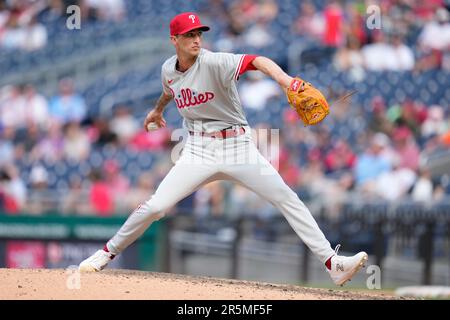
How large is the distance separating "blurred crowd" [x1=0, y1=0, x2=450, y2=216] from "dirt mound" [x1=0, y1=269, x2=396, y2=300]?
494cm

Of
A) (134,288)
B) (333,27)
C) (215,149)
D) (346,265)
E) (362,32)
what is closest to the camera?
(134,288)

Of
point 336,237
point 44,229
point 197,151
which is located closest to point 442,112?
point 336,237

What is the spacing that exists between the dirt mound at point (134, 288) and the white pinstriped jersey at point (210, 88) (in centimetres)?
105

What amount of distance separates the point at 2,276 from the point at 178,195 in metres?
1.33

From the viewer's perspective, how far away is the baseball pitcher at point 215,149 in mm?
6266

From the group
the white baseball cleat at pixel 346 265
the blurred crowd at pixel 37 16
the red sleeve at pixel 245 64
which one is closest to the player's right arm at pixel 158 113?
the red sleeve at pixel 245 64

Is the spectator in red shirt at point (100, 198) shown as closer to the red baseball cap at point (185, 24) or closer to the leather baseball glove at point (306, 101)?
the red baseball cap at point (185, 24)

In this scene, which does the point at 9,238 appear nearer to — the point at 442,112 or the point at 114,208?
the point at 114,208

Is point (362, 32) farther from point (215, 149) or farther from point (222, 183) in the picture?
point (215, 149)

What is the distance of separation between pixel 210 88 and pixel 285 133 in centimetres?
667

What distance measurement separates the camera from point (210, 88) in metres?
6.28

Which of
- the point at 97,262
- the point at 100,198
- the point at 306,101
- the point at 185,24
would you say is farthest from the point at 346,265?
the point at 100,198

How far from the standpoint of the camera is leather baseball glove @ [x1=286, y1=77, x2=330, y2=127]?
5918 millimetres

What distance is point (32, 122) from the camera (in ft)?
46.9
